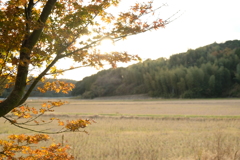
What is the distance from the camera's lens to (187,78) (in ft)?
173

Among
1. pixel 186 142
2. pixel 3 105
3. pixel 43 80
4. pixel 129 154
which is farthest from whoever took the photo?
pixel 186 142

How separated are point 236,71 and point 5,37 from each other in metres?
59.3

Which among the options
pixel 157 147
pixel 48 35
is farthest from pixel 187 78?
pixel 48 35

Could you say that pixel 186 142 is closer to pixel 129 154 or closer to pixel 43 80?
pixel 129 154

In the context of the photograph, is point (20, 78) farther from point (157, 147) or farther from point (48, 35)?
point (157, 147)

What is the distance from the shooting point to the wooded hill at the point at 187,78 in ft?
170

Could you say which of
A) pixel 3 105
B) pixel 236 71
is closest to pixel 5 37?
pixel 3 105

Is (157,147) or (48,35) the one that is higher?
(48,35)

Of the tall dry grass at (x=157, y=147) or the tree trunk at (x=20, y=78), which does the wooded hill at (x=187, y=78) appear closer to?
the tall dry grass at (x=157, y=147)

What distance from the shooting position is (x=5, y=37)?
2.27m

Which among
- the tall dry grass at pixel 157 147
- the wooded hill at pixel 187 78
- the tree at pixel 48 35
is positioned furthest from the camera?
the wooded hill at pixel 187 78

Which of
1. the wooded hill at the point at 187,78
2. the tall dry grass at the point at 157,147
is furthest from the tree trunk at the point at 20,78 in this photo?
the wooded hill at the point at 187,78

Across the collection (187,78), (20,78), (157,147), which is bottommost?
(157,147)

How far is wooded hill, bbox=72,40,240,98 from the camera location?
51.7 m
